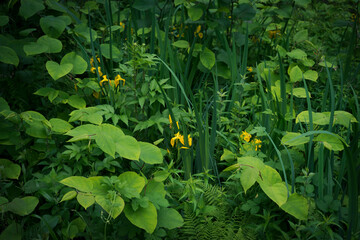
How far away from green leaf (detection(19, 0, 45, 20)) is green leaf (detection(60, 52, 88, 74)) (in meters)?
0.32

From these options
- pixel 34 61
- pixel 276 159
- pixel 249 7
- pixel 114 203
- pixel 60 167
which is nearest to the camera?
pixel 114 203

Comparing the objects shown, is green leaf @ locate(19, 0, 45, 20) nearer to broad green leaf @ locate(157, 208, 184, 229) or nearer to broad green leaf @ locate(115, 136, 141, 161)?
broad green leaf @ locate(115, 136, 141, 161)

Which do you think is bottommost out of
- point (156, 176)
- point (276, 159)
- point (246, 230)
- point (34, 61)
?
point (246, 230)

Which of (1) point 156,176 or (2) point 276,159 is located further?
(2) point 276,159

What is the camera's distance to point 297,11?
4078 mm

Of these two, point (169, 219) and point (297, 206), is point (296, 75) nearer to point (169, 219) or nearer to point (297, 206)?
point (297, 206)

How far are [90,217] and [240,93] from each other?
1.16 metres

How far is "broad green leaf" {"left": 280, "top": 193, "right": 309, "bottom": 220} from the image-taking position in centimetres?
132

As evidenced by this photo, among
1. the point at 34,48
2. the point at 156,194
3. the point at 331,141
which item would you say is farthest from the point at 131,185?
the point at 34,48

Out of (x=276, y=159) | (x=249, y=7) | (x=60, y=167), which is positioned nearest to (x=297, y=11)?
(x=249, y=7)

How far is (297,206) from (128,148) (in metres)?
0.75

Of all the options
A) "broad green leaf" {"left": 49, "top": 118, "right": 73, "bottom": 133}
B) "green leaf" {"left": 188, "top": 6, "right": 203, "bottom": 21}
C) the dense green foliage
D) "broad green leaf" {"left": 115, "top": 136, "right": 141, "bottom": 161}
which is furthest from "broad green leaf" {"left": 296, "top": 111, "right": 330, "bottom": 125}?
"broad green leaf" {"left": 49, "top": 118, "right": 73, "bottom": 133}

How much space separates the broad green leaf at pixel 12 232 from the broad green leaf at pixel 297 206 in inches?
44.1

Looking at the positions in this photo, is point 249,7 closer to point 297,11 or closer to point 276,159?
point 276,159
